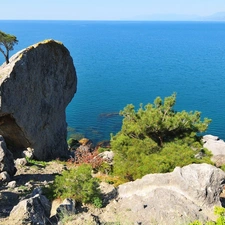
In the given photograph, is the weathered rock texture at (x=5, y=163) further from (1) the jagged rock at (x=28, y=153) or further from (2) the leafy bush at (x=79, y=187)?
(1) the jagged rock at (x=28, y=153)

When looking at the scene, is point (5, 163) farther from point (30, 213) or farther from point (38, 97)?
point (38, 97)

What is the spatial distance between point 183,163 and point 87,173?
6558 millimetres

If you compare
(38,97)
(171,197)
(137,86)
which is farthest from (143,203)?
(137,86)

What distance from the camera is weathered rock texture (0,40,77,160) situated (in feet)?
82.9

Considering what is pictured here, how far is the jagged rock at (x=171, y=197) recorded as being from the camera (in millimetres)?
13992

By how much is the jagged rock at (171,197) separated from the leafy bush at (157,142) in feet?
8.53

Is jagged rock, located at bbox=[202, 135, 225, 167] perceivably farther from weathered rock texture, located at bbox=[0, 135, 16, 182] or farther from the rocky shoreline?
weathered rock texture, located at bbox=[0, 135, 16, 182]

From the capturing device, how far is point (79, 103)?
71.2 meters

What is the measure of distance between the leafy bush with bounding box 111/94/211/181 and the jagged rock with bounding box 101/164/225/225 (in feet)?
8.53

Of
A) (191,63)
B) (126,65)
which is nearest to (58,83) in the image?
(126,65)

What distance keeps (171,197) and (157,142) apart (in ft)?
24.7

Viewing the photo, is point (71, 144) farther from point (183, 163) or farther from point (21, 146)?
point (183, 163)

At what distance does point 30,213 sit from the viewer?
12.6 m

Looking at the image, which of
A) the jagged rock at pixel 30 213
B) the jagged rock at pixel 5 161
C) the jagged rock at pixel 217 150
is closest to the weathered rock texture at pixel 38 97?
the jagged rock at pixel 5 161
